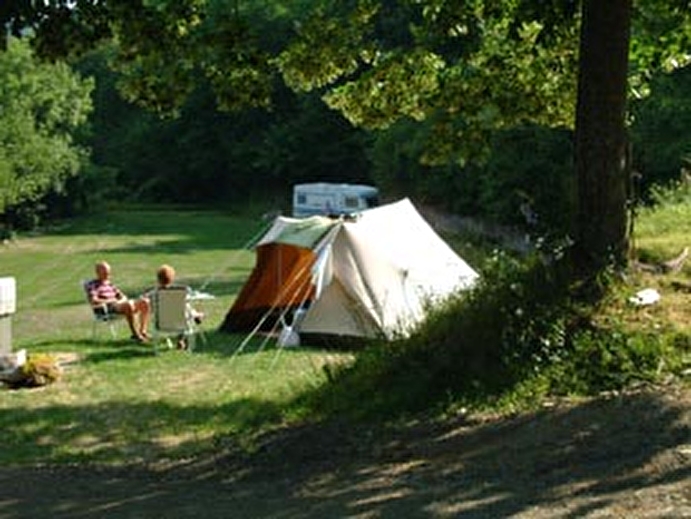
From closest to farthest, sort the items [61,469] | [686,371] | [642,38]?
1. [686,371]
2. [61,469]
3. [642,38]

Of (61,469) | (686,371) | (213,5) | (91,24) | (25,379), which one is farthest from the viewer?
(25,379)

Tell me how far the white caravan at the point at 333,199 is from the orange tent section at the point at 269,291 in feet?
91.7

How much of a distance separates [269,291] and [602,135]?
10.4 metres

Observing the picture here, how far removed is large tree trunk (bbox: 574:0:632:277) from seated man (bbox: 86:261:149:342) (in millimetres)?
9679

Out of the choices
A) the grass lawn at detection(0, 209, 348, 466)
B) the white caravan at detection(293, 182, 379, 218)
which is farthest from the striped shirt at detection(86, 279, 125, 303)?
the white caravan at detection(293, 182, 379, 218)

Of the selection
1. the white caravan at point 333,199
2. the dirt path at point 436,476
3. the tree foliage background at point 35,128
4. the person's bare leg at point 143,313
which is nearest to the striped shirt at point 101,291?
the person's bare leg at point 143,313

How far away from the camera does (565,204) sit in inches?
337

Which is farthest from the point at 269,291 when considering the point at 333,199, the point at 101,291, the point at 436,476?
the point at 333,199

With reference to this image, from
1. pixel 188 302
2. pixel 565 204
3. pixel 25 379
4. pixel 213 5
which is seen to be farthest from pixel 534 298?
pixel 188 302

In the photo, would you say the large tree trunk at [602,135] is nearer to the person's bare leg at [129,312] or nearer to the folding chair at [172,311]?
the folding chair at [172,311]

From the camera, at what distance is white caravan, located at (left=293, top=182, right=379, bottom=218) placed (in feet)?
155

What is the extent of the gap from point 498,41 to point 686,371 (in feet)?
18.7

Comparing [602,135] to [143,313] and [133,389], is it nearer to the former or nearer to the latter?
[133,389]

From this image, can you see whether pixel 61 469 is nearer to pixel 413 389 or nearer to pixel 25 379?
pixel 413 389
